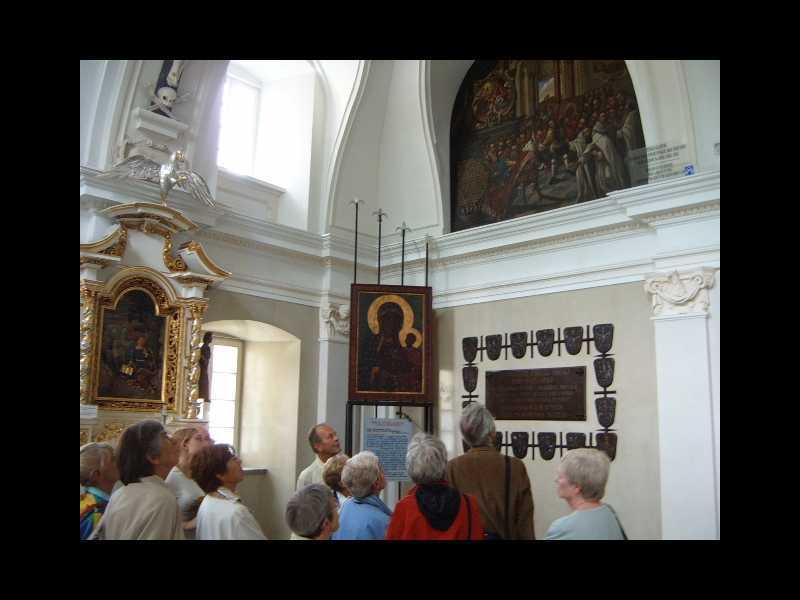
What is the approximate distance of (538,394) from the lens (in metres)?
8.90

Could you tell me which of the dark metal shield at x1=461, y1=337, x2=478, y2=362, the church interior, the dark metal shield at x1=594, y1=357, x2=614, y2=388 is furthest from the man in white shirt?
the dark metal shield at x1=461, y1=337, x2=478, y2=362

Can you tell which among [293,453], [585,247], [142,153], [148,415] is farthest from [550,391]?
[142,153]

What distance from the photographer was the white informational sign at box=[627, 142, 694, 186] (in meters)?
7.88

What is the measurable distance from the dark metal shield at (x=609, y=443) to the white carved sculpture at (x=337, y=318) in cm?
367

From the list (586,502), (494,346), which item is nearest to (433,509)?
(586,502)

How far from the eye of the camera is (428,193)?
1059cm

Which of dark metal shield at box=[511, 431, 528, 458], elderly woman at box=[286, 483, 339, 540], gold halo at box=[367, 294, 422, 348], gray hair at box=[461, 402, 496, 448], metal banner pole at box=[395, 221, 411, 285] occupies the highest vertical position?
metal banner pole at box=[395, 221, 411, 285]

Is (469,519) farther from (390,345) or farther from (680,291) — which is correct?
(390,345)

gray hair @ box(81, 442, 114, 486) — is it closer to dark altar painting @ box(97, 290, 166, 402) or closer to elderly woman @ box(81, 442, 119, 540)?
elderly woman @ box(81, 442, 119, 540)

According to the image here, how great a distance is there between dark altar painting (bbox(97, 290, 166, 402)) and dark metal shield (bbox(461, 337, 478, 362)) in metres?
3.65

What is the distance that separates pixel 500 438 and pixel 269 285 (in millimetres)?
3369

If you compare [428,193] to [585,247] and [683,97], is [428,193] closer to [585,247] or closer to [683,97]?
[585,247]

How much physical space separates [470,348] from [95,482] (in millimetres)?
6299

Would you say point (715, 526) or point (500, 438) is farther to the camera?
point (500, 438)
